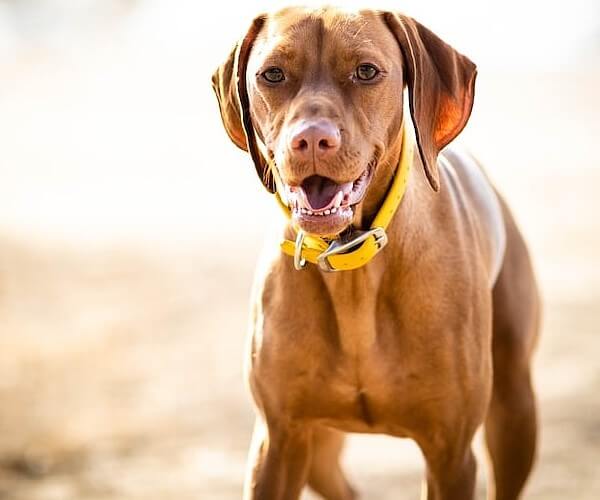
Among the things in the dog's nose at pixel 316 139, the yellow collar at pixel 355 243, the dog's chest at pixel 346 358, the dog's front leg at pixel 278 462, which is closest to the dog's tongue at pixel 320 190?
the dog's nose at pixel 316 139

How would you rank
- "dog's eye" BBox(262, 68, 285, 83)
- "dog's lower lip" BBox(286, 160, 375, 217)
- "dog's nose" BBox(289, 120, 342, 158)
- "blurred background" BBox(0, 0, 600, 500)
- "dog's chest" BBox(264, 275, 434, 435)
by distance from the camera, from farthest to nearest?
"blurred background" BBox(0, 0, 600, 500), "dog's chest" BBox(264, 275, 434, 435), "dog's eye" BBox(262, 68, 285, 83), "dog's lower lip" BBox(286, 160, 375, 217), "dog's nose" BBox(289, 120, 342, 158)

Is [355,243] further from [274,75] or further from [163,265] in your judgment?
[163,265]

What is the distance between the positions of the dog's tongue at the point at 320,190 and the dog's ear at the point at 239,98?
0.38 meters

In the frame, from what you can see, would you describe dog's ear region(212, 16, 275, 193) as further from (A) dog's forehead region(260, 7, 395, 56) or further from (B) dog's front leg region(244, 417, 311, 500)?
(B) dog's front leg region(244, 417, 311, 500)

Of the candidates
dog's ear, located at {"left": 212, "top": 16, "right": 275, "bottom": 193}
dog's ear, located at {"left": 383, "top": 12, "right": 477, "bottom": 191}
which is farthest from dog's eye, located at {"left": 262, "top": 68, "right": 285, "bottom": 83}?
dog's ear, located at {"left": 383, "top": 12, "right": 477, "bottom": 191}

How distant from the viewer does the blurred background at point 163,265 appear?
23.9ft

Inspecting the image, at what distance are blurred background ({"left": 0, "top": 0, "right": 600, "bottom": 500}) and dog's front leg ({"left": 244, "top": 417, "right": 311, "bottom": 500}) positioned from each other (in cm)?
72

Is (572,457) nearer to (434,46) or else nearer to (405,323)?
(405,323)

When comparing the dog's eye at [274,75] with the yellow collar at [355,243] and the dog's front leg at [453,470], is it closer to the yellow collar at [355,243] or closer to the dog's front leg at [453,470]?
the yellow collar at [355,243]

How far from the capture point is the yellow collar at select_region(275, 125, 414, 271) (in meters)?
Result: 3.75

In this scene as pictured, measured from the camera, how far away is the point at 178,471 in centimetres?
720

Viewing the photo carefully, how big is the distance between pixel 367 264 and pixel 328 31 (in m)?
0.77

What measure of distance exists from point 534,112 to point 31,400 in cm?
1027

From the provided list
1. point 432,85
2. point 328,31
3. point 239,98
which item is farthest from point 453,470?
point 328,31
